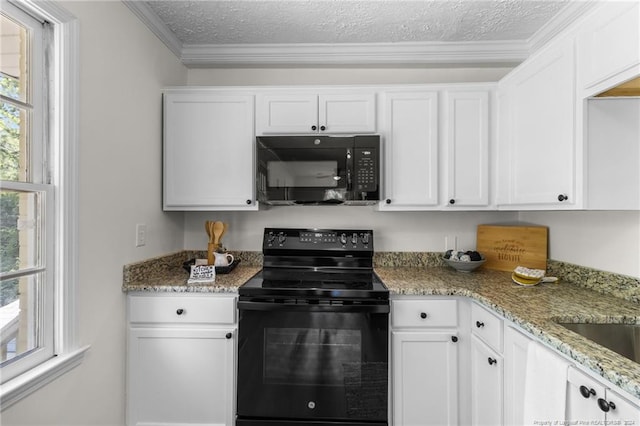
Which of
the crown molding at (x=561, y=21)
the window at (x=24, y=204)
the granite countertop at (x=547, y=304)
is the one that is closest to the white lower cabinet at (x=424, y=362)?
the granite countertop at (x=547, y=304)

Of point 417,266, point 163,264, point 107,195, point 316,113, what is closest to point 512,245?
point 417,266

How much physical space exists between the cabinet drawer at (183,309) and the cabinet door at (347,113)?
1.24 meters

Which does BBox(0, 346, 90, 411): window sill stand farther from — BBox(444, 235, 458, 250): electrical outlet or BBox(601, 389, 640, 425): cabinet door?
BBox(444, 235, 458, 250): electrical outlet

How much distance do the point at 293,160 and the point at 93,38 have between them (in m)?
1.16

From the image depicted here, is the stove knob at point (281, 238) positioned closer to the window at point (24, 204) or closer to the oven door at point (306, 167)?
the oven door at point (306, 167)

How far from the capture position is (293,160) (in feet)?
6.72

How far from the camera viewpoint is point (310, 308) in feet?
5.61

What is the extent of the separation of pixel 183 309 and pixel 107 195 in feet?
2.34

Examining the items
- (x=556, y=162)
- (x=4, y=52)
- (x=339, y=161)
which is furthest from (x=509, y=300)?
(x=4, y=52)

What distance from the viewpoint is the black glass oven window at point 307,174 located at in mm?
2041

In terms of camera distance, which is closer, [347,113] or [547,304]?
[547,304]

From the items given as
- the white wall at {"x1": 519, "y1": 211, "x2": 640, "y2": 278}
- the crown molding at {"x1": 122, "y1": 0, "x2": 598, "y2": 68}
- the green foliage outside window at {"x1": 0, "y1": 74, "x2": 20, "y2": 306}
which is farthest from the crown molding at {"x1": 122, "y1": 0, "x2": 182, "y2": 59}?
the white wall at {"x1": 519, "y1": 211, "x2": 640, "y2": 278}

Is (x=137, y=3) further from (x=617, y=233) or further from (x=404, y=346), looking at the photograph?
(x=617, y=233)

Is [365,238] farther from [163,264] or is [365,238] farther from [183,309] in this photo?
[163,264]
